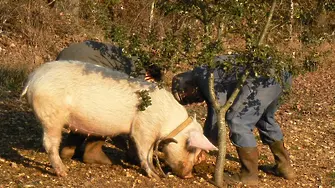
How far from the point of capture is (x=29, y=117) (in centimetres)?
930

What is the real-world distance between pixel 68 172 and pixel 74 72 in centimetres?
106

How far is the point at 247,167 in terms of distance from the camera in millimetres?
6973

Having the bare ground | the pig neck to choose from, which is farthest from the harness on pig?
the bare ground

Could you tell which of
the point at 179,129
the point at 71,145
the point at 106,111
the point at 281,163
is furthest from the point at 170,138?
the point at 281,163

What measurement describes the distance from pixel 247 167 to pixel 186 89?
1.07 metres

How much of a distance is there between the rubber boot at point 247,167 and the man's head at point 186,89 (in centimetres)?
76

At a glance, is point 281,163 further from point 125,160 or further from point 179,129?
point 125,160

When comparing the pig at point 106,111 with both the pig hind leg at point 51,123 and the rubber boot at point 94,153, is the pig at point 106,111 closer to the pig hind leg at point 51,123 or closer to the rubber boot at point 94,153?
the pig hind leg at point 51,123

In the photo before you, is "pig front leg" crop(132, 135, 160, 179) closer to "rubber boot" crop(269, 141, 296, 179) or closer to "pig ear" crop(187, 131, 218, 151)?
"pig ear" crop(187, 131, 218, 151)

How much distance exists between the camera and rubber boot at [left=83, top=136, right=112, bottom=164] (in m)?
7.28

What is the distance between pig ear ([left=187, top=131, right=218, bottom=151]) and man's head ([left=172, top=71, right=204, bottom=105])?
515 mm

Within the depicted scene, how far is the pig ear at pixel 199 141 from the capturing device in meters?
6.65

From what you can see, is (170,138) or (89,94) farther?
(170,138)

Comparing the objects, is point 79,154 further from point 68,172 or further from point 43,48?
point 43,48
